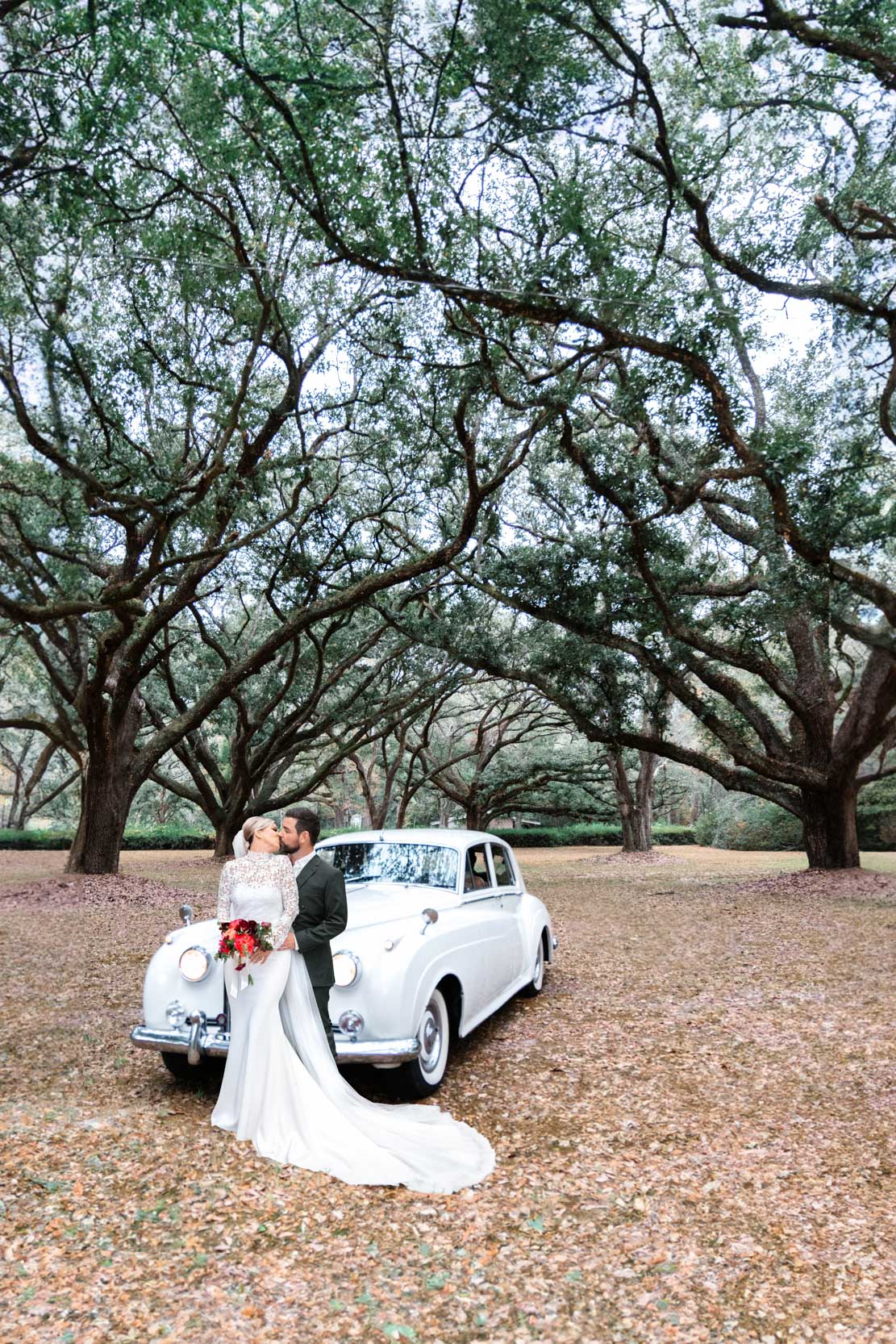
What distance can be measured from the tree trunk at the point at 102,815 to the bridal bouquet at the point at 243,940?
483 inches

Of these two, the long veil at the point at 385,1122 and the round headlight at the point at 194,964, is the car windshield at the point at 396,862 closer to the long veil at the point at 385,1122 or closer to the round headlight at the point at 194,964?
the round headlight at the point at 194,964

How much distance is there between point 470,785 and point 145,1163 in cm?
2357

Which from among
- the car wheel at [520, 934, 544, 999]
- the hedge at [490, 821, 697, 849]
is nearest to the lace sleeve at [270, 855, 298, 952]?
the car wheel at [520, 934, 544, 999]

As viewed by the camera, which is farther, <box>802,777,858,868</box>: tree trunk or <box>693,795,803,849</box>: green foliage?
<box>693,795,803,849</box>: green foliage

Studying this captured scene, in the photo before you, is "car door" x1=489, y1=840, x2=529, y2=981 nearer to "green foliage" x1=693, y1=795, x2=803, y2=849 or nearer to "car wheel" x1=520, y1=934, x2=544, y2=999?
"car wheel" x1=520, y1=934, x2=544, y2=999

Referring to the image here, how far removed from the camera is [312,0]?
25.1 ft

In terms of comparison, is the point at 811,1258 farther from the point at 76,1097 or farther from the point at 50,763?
the point at 50,763

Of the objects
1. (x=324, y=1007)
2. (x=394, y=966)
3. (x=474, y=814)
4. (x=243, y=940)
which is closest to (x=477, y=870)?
(x=394, y=966)

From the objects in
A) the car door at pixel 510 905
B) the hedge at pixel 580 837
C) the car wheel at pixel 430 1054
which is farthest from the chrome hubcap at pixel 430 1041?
the hedge at pixel 580 837

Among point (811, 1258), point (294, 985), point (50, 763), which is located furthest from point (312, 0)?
point (50, 763)

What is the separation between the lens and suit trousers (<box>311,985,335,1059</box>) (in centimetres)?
430

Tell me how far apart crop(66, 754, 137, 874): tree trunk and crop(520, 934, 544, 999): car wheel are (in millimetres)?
10363

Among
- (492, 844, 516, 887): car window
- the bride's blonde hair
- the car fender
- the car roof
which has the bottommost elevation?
the car fender

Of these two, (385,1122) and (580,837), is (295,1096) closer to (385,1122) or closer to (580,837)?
(385,1122)
